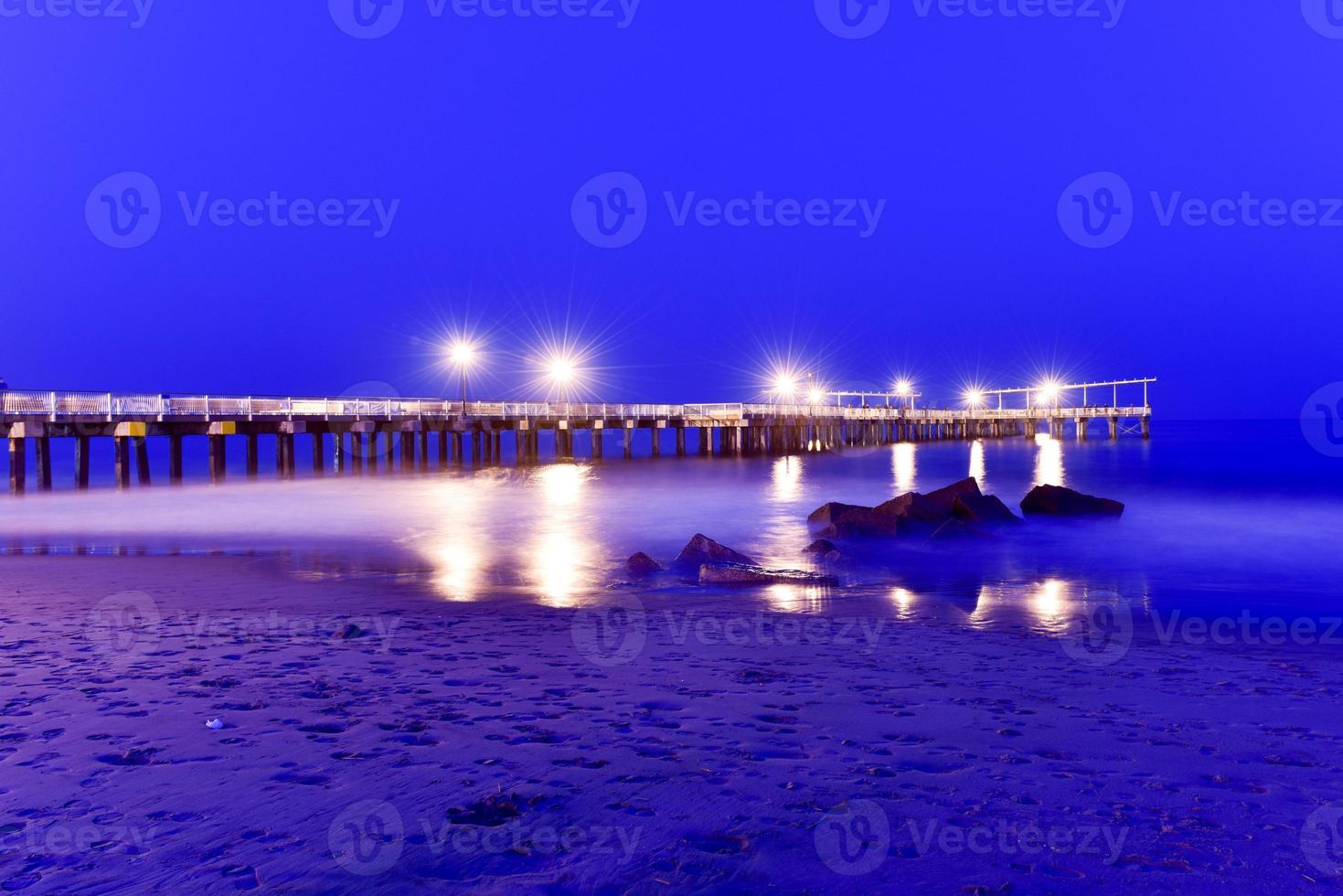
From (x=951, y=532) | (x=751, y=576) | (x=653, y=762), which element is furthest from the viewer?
(x=951, y=532)

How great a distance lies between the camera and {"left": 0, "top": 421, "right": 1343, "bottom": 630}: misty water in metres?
12.6

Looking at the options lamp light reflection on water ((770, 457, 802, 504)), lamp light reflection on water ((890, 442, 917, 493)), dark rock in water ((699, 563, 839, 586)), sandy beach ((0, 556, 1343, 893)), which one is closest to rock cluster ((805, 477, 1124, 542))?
dark rock in water ((699, 563, 839, 586))

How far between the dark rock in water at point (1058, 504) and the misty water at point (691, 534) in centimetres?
54

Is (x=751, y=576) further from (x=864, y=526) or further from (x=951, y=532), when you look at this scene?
(x=951, y=532)

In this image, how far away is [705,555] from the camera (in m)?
13.9

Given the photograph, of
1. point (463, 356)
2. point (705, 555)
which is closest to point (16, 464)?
point (463, 356)

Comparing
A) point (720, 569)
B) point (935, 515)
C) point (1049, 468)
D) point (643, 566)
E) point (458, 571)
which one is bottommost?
point (1049, 468)

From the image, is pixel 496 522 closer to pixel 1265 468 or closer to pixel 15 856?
pixel 15 856

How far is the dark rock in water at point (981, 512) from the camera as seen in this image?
18.7 metres

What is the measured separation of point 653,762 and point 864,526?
1279 centimetres

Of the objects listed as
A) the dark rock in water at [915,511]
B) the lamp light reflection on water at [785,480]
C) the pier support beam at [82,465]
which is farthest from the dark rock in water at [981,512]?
the pier support beam at [82,465]

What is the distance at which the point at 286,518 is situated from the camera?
2267cm

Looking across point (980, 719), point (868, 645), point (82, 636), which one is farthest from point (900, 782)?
point (82, 636)

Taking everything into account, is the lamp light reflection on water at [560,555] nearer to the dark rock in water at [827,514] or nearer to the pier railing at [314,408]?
the dark rock in water at [827,514]
